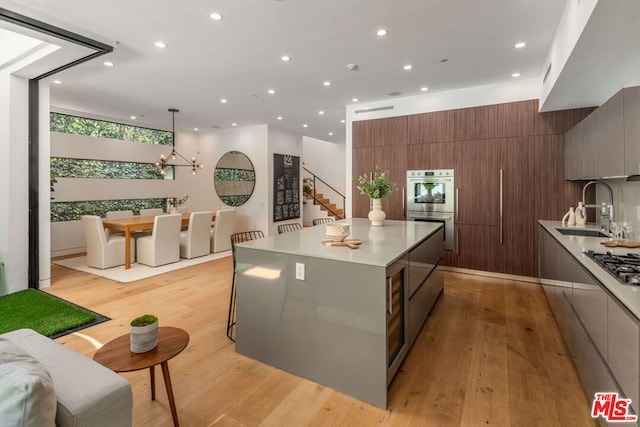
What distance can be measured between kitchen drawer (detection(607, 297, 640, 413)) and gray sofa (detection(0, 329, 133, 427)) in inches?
80.7

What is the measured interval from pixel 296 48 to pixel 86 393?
3.65 m

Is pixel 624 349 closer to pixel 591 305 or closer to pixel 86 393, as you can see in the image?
pixel 591 305

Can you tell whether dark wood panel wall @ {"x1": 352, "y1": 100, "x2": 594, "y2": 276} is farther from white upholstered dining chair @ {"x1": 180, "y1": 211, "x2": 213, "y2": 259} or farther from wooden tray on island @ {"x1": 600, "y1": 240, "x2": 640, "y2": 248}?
white upholstered dining chair @ {"x1": 180, "y1": 211, "x2": 213, "y2": 259}

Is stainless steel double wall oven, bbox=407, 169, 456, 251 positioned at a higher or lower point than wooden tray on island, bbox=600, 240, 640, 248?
higher

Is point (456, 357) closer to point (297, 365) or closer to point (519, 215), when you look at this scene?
point (297, 365)

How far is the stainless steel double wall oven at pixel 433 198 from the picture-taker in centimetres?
511

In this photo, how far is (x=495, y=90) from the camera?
478 cm

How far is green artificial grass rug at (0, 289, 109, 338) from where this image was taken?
309cm

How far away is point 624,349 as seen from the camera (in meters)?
1.38

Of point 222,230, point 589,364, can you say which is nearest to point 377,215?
point 589,364

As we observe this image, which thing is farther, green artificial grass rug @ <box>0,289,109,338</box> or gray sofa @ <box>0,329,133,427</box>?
green artificial grass rug @ <box>0,289,109,338</box>

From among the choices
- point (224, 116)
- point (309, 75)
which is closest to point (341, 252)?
point (309, 75)

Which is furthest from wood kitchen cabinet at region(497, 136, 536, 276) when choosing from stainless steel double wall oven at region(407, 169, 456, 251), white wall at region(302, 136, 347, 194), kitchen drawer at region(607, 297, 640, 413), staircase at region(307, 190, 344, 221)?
white wall at region(302, 136, 347, 194)

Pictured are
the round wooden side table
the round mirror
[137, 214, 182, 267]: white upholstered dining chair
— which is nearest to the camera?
the round wooden side table
